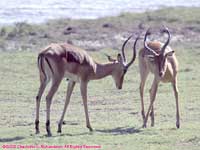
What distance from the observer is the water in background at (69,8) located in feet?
129

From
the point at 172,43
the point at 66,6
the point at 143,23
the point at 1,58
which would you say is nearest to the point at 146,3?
the point at 66,6

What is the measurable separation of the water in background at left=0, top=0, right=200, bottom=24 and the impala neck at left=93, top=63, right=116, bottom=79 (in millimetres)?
20338

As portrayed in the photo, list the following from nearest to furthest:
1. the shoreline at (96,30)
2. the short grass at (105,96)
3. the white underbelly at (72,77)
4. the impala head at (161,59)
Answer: the short grass at (105,96), the white underbelly at (72,77), the impala head at (161,59), the shoreline at (96,30)

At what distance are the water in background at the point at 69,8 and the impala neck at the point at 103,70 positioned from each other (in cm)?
2034

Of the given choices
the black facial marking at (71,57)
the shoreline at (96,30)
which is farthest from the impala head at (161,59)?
the shoreline at (96,30)

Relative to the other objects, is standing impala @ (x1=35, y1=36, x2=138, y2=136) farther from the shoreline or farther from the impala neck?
the shoreline

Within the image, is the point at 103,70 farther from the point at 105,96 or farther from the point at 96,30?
the point at 96,30

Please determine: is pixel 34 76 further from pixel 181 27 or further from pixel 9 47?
pixel 181 27

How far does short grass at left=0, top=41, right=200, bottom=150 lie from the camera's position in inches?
597

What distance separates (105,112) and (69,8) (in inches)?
940

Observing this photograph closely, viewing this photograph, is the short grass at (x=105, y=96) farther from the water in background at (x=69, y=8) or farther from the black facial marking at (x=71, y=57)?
the water in background at (x=69, y=8)

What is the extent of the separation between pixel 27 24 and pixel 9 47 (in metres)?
3.49

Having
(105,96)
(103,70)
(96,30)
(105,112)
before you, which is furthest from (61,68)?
(96,30)

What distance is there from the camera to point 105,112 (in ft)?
64.7
